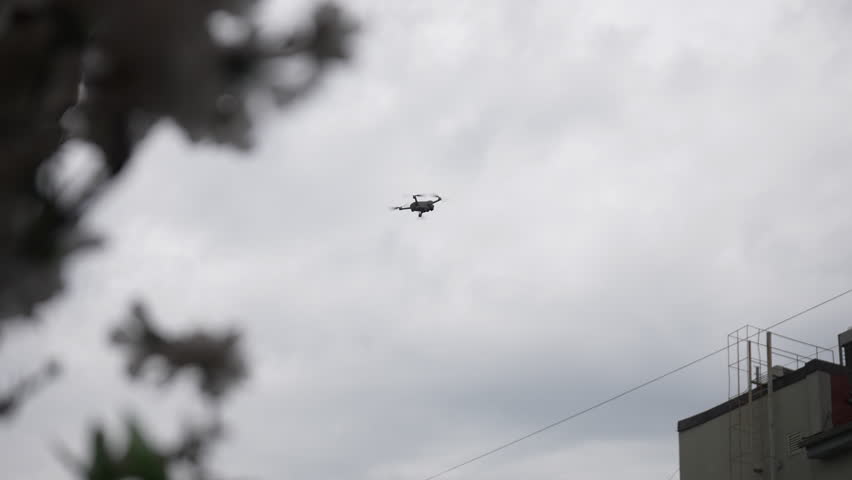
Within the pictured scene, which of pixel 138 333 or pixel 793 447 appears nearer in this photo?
pixel 138 333

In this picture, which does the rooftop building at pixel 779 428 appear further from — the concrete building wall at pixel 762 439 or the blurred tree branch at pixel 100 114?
the blurred tree branch at pixel 100 114

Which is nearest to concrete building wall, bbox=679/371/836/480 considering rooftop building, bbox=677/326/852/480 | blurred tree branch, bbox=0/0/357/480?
rooftop building, bbox=677/326/852/480

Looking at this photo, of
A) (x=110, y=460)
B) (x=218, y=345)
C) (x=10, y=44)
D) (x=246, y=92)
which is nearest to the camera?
(x=110, y=460)

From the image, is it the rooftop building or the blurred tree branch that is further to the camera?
the rooftop building

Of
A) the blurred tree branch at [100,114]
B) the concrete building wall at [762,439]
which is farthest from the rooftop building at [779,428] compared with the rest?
the blurred tree branch at [100,114]

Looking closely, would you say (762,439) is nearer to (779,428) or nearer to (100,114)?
(779,428)

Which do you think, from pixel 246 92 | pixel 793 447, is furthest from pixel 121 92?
pixel 793 447

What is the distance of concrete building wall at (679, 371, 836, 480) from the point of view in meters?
23.2

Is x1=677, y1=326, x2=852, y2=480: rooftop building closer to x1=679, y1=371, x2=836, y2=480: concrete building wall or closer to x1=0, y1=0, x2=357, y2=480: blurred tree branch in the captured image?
x1=679, y1=371, x2=836, y2=480: concrete building wall

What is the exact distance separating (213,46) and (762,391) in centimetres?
2564

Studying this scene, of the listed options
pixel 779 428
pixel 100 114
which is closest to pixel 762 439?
pixel 779 428

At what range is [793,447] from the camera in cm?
2391

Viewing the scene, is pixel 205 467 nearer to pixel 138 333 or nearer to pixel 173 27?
pixel 138 333

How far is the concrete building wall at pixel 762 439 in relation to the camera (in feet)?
76.1
